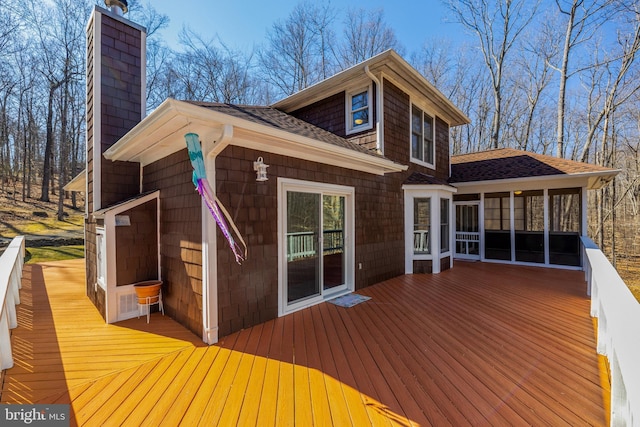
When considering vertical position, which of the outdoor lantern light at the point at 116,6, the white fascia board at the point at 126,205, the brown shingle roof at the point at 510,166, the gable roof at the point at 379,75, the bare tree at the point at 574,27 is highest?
the bare tree at the point at 574,27

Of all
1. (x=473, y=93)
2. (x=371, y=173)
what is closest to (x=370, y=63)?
(x=371, y=173)

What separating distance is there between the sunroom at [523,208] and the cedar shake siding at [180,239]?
297 inches

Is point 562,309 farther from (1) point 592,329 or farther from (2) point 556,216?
(2) point 556,216

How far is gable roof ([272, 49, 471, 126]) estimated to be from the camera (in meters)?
5.41

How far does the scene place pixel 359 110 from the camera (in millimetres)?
6293

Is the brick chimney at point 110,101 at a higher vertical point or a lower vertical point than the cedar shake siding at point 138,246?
higher

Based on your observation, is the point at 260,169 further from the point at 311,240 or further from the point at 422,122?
the point at 422,122

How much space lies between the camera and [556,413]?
2.01 m

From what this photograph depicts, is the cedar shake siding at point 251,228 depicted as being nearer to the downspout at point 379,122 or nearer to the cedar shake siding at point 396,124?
the downspout at point 379,122

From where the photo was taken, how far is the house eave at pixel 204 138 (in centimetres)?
262

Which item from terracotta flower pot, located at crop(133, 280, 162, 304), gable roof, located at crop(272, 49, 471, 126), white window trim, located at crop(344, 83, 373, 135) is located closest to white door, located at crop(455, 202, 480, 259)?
gable roof, located at crop(272, 49, 471, 126)

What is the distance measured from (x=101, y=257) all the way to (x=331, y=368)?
12.5 feet

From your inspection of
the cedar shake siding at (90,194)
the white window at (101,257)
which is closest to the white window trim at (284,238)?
the white window at (101,257)

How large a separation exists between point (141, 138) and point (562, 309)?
6.31 meters
